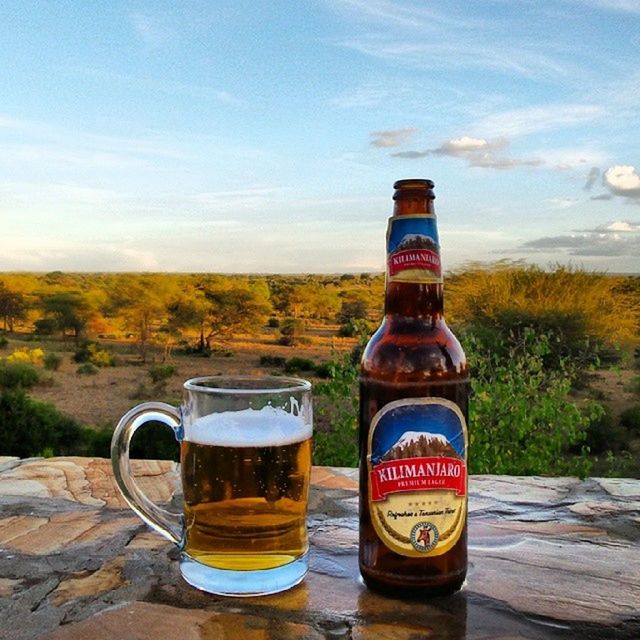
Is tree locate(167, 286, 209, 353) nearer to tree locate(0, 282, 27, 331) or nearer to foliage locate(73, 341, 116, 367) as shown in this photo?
foliage locate(73, 341, 116, 367)

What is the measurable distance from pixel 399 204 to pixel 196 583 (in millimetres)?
718

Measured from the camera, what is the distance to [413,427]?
4.06 ft

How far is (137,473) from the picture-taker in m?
2.35

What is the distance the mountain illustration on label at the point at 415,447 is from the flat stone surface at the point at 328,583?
0.25 meters

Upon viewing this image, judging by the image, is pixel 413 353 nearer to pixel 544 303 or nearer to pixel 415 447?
pixel 415 447

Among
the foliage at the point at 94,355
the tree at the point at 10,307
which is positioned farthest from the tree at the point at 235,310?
the tree at the point at 10,307

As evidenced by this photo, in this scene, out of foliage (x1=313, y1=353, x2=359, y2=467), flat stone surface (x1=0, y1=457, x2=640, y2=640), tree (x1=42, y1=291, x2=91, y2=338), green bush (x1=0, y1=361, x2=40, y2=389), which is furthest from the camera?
tree (x1=42, y1=291, x2=91, y2=338)

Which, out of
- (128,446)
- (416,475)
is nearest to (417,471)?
(416,475)

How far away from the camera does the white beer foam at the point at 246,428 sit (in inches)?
49.4

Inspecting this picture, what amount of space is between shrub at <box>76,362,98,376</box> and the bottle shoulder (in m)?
11.0

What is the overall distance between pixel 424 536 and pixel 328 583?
22cm

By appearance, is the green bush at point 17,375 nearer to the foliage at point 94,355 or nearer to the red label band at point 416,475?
the foliage at point 94,355

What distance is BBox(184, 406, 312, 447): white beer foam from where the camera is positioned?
125 cm

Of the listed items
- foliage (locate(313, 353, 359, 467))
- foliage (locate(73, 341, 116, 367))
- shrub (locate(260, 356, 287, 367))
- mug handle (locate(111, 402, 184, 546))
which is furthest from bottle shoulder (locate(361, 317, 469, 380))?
foliage (locate(73, 341, 116, 367))
